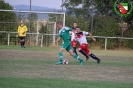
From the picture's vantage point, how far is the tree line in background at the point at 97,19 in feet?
118

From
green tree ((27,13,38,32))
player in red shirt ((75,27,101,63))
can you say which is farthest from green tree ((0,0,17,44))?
player in red shirt ((75,27,101,63))

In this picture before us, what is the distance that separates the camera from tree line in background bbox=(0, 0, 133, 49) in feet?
118

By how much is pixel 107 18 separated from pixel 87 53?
16414mm

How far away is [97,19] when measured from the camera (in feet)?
121

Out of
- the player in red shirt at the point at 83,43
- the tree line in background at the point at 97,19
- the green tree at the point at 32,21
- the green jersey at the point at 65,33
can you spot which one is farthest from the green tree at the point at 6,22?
the green jersey at the point at 65,33

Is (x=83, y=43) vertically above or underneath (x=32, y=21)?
underneath

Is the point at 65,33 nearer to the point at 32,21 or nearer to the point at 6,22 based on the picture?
the point at 32,21

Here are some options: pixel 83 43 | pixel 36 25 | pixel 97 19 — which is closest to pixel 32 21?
pixel 36 25

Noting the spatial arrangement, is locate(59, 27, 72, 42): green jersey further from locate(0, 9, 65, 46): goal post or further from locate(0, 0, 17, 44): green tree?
locate(0, 0, 17, 44): green tree

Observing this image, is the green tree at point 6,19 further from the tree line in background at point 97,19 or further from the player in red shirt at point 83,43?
the player in red shirt at point 83,43

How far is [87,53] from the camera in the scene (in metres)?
20.5

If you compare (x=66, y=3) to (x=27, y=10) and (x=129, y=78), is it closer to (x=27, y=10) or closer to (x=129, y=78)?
(x=27, y=10)

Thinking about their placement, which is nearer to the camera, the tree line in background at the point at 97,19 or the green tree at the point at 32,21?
the tree line in background at the point at 97,19

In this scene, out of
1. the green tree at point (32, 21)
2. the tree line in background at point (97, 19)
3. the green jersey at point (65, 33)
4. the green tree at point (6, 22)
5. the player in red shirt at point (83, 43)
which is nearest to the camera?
the green jersey at point (65, 33)
